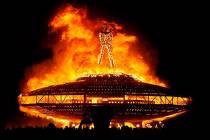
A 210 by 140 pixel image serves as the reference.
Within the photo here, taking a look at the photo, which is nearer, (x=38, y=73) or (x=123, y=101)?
(x=123, y=101)

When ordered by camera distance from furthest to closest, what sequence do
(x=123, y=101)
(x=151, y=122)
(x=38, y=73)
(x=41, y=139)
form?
1. (x=38, y=73)
2. (x=151, y=122)
3. (x=123, y=101)
4. (x=41, y=139)

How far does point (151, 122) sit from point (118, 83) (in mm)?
9731

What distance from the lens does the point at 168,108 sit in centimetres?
8106

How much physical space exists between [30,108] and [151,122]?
13362 millimetres

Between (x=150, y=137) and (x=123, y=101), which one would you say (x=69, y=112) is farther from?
(x=150, y=137)

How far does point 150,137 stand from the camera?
5753cm

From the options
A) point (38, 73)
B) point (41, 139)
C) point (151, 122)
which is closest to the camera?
point (41, 139)

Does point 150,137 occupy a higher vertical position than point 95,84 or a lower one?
lower

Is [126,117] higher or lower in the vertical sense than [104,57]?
lower

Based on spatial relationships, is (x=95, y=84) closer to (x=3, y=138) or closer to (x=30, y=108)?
(x=30, y=108)

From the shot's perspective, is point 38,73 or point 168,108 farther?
point 38,73

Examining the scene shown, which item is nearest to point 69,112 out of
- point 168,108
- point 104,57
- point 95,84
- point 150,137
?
point 95,84

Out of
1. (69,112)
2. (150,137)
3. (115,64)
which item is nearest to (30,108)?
(69,112)

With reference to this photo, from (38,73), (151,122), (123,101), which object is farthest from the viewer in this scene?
(38,73)
